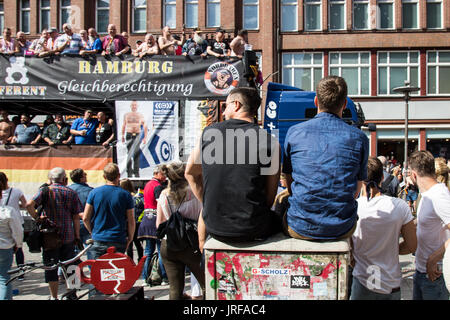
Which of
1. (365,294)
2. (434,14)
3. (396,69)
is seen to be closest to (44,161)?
(365,294)

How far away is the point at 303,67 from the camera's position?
78.0 feet

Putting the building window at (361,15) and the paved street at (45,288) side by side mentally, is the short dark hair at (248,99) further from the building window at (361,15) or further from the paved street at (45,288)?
the building window at (361,15)

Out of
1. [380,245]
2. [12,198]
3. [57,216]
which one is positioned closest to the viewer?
[380,245]

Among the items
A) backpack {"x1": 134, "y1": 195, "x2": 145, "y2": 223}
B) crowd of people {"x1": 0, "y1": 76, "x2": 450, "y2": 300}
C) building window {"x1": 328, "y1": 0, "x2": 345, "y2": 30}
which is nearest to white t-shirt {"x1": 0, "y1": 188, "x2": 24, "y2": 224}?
backpack {"x1": 134, "y1": 195, "x2": 145, "y2": 223}

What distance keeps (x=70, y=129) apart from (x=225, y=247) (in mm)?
7957

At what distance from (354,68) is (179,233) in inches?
869

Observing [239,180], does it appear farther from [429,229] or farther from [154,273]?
[154,273]

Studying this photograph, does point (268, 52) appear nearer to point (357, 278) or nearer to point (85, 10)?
point (85, 10)

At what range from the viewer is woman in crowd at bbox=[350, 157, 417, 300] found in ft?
9.40

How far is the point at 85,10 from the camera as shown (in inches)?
947

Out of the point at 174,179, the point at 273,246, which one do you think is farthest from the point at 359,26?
the point at 273,246

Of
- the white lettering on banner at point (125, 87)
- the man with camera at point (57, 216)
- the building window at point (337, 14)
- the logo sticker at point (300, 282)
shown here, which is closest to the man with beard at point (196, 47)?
the white lettering on banner at point (125, 87)

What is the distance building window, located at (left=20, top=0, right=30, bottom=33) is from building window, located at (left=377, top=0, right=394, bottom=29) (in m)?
21.2

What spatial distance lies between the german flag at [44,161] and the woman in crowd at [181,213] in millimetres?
4532
